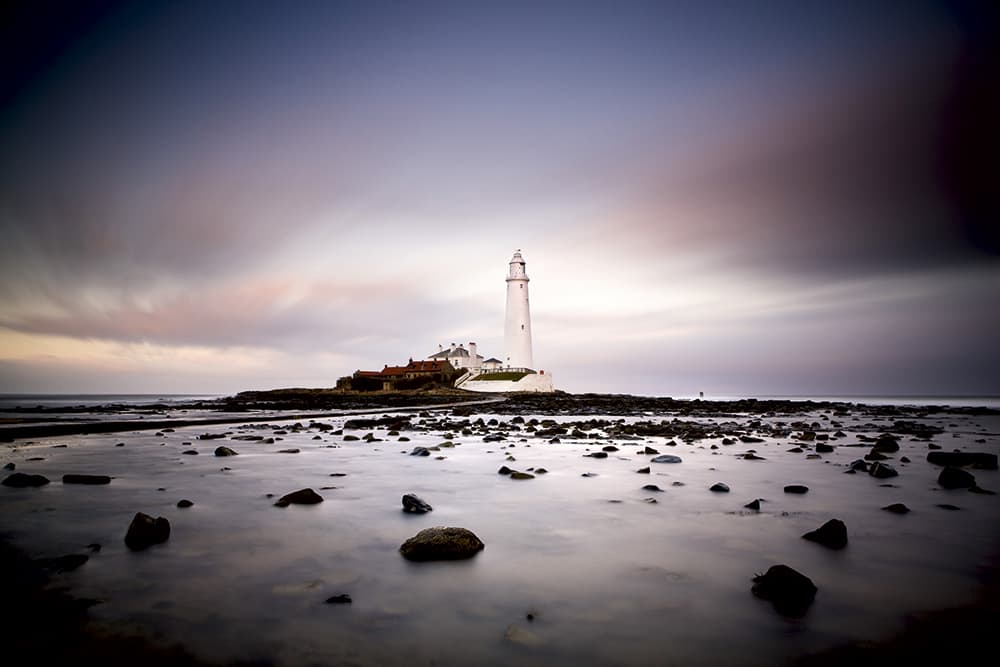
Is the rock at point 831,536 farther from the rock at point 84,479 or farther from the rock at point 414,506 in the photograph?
the rock at point 84,479

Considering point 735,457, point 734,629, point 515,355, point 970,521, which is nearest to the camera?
point 734,629

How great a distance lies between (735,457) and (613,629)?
10.2 metres

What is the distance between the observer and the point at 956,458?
426 inches

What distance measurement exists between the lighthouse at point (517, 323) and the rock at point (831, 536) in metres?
66.1

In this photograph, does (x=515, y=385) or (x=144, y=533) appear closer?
(x=144, y=533)

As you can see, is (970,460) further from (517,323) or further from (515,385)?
(517,323)

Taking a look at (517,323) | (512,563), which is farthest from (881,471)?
(517,323)

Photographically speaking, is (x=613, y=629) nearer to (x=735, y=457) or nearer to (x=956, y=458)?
(x=735, y=457)

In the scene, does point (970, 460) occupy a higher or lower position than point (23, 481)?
lower

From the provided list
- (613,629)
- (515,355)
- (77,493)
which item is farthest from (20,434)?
(515,355)

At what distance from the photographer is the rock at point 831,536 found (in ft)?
16.9

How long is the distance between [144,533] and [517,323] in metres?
67.0

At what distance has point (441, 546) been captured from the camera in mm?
4773

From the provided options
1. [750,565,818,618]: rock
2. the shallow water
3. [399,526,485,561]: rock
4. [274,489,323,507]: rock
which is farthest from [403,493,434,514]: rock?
[750,565,818,618]: rock
